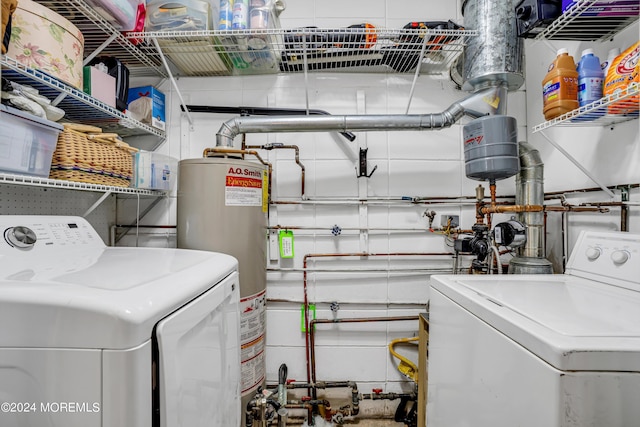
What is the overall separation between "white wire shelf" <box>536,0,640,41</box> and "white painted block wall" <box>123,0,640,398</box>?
648 mm

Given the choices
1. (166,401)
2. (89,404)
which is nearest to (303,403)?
(166,401)

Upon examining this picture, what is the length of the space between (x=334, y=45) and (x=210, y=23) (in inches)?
27.3

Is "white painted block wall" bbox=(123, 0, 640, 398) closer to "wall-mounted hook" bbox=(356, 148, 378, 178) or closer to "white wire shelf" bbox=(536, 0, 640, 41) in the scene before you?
"wall-mounted hook" bbox=(356, 148, 378, 178)

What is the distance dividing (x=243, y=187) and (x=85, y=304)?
3.40ft

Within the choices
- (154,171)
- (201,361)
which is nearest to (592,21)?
(201,361)

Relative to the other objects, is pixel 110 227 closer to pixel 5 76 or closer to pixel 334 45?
pixel 5 76

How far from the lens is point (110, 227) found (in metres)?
1.92

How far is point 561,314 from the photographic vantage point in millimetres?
691

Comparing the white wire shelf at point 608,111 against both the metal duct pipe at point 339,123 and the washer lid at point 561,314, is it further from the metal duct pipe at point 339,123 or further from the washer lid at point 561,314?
the washer lid at point 561,314

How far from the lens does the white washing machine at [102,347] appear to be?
1.64ft

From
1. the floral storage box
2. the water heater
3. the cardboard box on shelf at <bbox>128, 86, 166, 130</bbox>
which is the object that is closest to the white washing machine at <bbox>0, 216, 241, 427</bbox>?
the water heater

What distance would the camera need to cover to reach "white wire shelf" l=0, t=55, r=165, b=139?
100 cm

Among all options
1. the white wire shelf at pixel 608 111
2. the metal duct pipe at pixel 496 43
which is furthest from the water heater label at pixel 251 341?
the metal duct pipe at pixel 496 43

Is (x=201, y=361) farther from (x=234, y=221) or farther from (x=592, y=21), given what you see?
(x=592, y=21)
